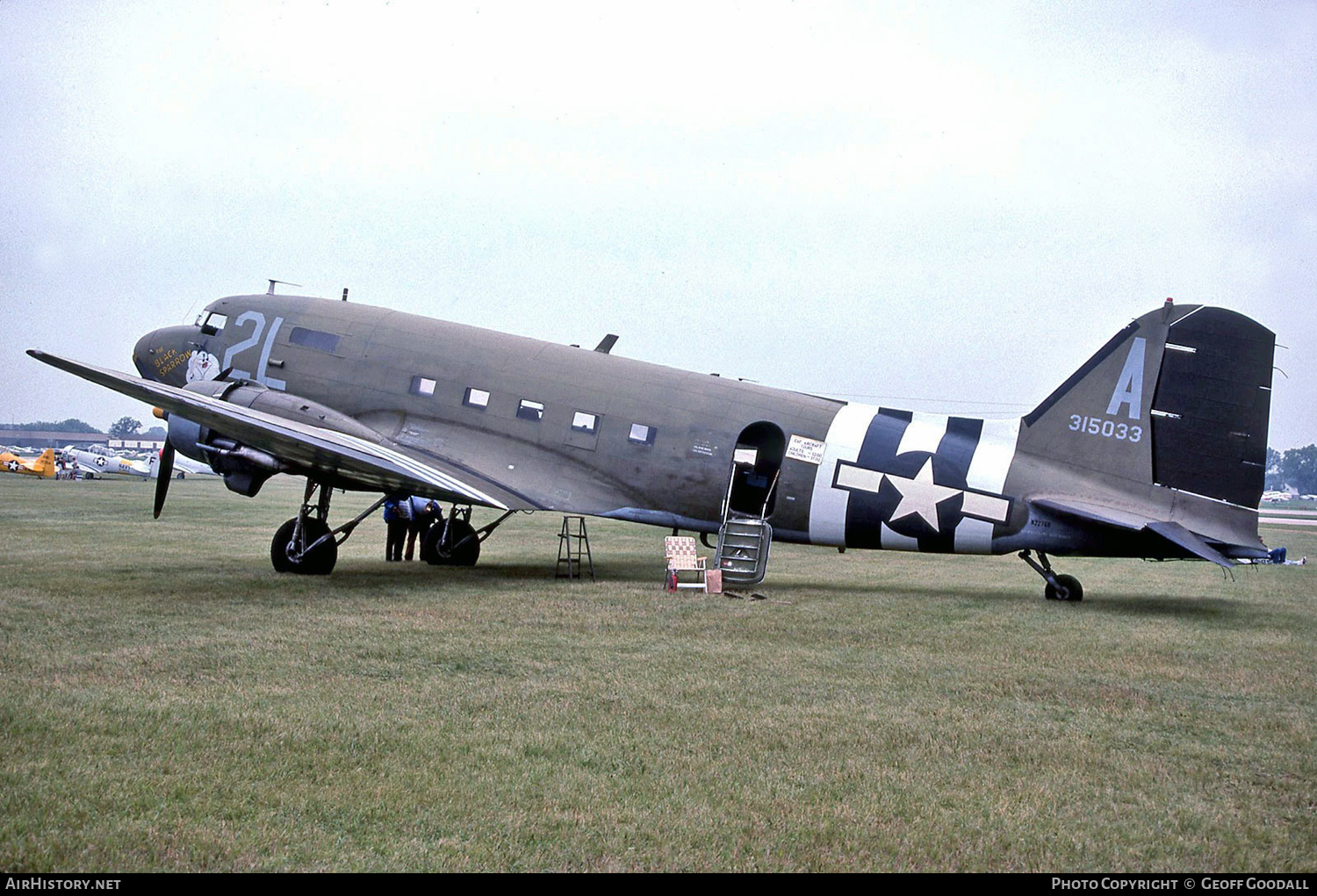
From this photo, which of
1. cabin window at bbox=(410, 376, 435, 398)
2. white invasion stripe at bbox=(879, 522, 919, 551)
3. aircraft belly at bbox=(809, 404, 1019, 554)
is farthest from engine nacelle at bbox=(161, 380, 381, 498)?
white invasion stripe at bbox=(879, 522, 919, 551)

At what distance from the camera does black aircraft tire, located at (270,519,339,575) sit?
1448 centimetres

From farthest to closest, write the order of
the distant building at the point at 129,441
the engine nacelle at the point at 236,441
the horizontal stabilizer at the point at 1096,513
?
the distant building at the point at 129,441 < the engine nacelle at the point at 236,441 < the horizontal stabilizer at the point at 1096,513

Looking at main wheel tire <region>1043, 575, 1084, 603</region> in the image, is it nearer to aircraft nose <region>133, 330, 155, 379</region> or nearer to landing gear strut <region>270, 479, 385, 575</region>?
landing gear strut <region>270, 479, 385, 575</region>

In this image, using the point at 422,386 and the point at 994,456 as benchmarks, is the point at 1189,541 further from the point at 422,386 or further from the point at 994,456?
the point at 422,386

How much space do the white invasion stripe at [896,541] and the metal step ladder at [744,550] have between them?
1.52m

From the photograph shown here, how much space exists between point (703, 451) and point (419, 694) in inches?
321

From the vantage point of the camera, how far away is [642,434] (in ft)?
50.0

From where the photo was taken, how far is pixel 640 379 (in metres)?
15.8

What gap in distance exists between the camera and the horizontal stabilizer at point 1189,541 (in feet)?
39.4

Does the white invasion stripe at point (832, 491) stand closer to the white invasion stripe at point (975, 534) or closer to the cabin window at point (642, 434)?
the white invasion stripe at point (975, 534)

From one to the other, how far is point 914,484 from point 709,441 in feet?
9.56

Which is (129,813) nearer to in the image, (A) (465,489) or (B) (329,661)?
(B) (329,661)

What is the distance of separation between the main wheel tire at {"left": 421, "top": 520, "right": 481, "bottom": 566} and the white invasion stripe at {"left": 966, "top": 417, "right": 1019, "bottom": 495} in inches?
313

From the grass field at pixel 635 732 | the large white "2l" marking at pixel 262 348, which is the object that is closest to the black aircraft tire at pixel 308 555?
the grass field at pixel 635 732
